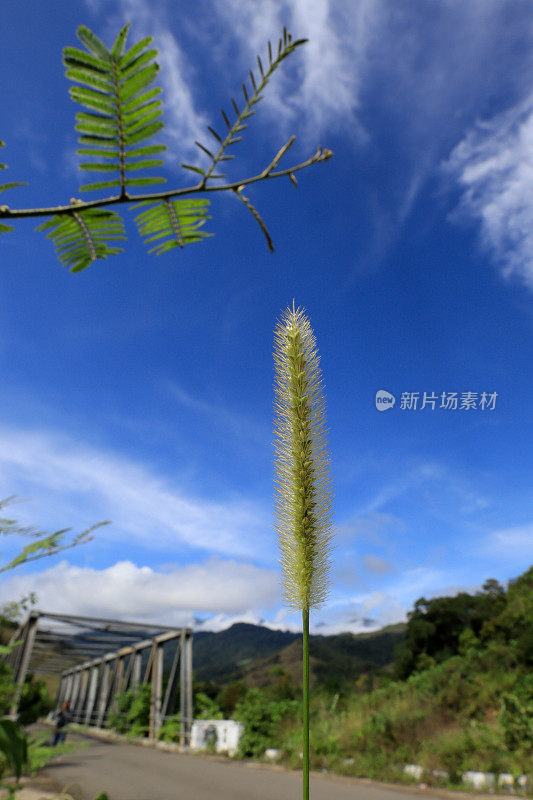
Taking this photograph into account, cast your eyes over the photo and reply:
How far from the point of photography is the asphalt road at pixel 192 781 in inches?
313

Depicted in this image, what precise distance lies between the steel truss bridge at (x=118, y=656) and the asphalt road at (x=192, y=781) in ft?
7.98

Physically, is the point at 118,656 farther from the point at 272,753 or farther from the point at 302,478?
the point at 302,478

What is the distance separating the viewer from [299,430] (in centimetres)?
116

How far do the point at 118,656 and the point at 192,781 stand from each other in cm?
Answer: 1435

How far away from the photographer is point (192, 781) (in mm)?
9219

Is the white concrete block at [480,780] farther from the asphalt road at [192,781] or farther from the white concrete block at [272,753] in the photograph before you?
the white concrete block at [272,753]

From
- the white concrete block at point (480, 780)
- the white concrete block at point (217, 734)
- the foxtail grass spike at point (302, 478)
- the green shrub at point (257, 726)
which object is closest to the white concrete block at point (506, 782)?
the white concrete block at point (480, 780)

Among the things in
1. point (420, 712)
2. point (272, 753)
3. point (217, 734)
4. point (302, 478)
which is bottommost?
point (272, 753)

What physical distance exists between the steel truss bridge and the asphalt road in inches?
95.7

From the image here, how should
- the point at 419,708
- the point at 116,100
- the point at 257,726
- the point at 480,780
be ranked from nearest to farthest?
1. the point at 116,100
2. the point at 480,780
3. the point at 419,708
4. the point at 257,726

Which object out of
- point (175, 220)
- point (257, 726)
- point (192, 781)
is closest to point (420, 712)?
point (257, 726)

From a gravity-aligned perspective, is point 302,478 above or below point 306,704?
above

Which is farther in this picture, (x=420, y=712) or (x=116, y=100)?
(x=420, y=712)

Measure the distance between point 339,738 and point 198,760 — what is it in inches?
139
